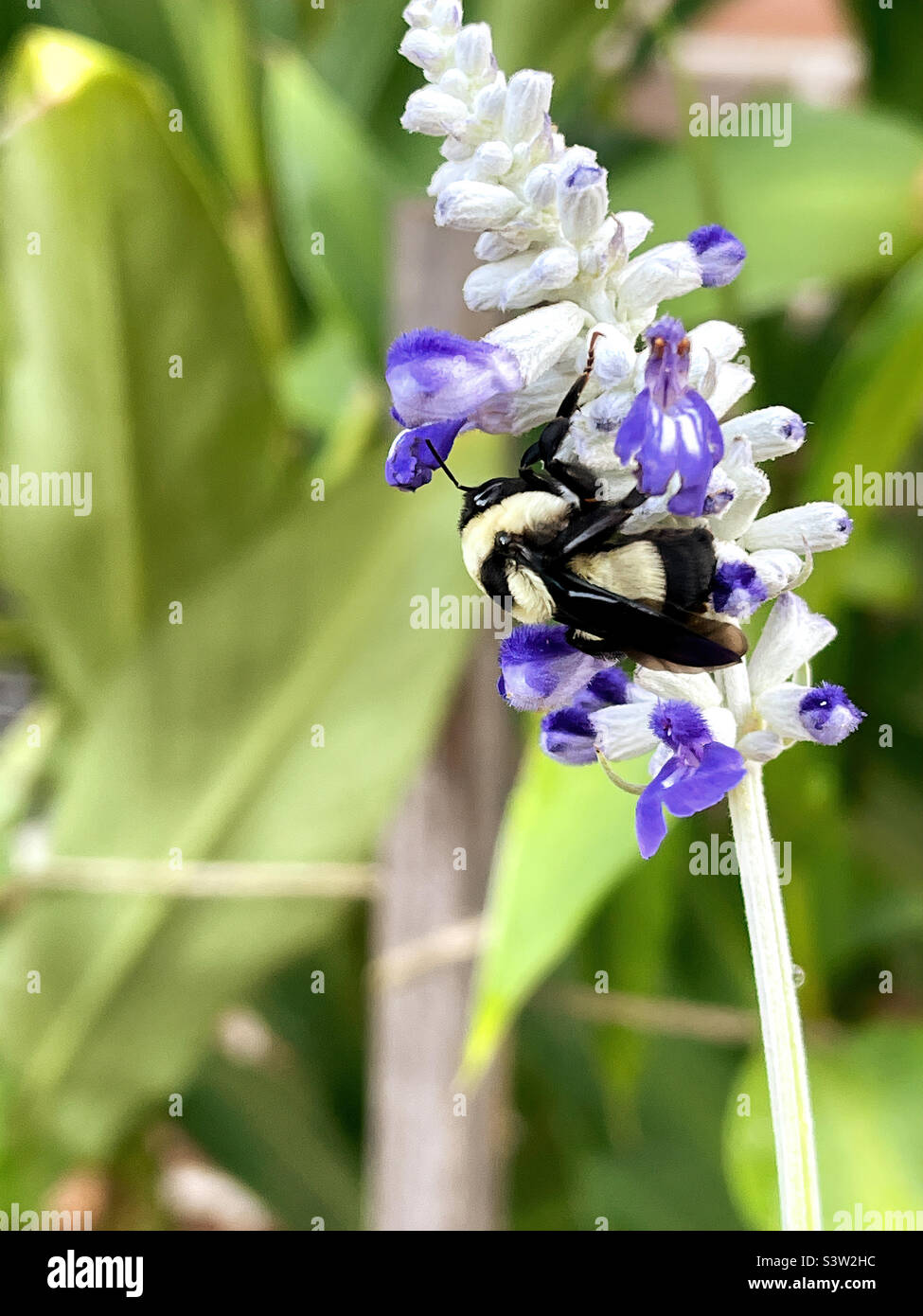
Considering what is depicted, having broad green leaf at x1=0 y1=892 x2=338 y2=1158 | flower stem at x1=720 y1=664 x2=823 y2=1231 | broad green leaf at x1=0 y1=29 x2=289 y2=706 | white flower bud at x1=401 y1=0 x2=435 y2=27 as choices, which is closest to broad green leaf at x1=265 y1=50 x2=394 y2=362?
broad green leaf at x1=0 y1=29 x2=289 y2=706

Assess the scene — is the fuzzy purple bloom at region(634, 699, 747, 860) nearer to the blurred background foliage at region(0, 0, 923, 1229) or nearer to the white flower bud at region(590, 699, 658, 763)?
the white flower bud at region(590, 699, 658, 763)

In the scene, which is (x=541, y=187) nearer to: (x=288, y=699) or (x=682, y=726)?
(x=682, y=726)

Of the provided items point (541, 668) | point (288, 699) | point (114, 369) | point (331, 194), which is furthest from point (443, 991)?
point (541, 668)

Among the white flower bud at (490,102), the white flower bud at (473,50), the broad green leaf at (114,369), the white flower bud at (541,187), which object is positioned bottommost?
the white flower bud at (541,187)

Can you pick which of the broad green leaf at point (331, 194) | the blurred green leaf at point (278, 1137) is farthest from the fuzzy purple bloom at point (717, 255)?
the blurred green leaf at point (278, 1137)

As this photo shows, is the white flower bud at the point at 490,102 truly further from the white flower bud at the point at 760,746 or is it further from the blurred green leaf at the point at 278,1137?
the blurred green leaf at the point at 278,1137
